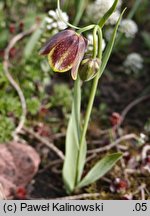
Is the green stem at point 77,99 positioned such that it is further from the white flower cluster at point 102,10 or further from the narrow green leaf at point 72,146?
the white flower cluster at point 102,10

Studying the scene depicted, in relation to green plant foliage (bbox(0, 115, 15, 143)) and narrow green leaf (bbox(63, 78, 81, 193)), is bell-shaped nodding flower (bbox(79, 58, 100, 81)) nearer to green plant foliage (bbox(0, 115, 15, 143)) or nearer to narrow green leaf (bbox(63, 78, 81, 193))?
narrow green leaf (bbox(63, 78, 81, 193))

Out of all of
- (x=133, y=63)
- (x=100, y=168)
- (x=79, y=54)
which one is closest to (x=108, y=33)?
(x=133, y=63)

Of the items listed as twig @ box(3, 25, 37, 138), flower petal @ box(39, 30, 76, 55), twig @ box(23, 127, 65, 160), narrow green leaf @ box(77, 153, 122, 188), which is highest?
twig @ box(3, 25, 37, 138)

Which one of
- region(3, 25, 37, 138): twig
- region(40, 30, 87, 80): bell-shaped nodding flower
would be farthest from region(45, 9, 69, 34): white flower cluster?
region(40, 30, 87, 80): bell-shaped nodding flower

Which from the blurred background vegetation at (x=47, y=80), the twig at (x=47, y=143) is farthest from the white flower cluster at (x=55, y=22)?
the twig at (x=47, y=143)

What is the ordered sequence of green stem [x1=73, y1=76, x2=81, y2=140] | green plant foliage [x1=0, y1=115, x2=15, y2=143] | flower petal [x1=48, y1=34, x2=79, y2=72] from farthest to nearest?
green plant foliage [x1=0, y1=115, x2=15, y2=143] < green stem [x1=73, y1=76, x2=81, y2=140] < flower petal [x1=48, y1=34, x2=79, y2=72]

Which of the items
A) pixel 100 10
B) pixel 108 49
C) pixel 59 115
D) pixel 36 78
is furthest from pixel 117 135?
pixel 108 49
